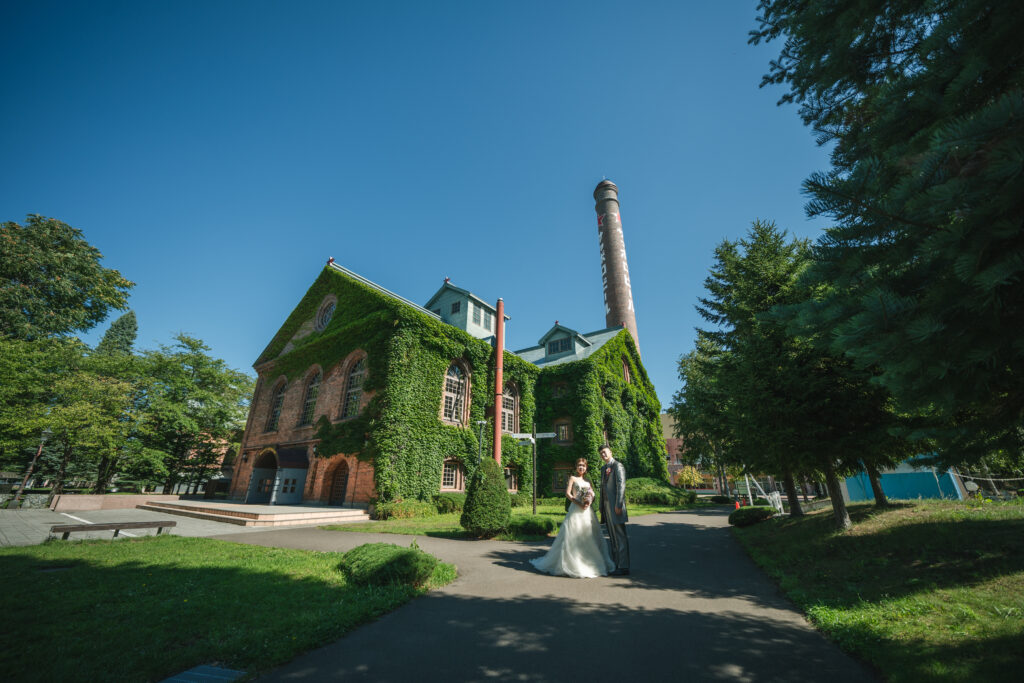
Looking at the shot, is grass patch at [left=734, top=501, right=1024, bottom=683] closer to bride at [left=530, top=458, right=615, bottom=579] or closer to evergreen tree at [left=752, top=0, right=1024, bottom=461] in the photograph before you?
evergreen tree at [left=752, top=0, right=1024, bottom=461]

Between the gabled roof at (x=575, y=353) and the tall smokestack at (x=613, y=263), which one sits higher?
the tall smokestack at (x=613, y=263)

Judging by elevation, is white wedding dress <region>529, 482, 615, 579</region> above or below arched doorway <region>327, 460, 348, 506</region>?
below

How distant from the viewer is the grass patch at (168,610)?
317cm

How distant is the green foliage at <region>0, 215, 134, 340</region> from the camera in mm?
24016

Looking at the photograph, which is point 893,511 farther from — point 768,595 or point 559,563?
point 559,563

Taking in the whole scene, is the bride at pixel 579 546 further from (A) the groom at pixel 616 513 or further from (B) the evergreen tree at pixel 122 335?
(B) the evergreen tree at pixel 122 335

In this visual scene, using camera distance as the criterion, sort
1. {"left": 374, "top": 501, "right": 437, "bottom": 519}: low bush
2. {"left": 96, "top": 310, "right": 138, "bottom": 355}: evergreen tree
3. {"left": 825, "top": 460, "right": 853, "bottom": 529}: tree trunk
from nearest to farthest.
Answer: {"left": 825, "top": 460, "right": 853, "bottom": 529}: tree trunk → {"left": 374, "top": 501, "right": 437, "bottom": 519}: low bush → {"left": 96, "top": 310, "right": 138, "bottom": 355}: evergreen tree

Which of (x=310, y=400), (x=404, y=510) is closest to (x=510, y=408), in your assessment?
(x=404, y=510)

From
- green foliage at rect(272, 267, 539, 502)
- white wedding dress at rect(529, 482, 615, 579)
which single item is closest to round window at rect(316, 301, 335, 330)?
green foliage at rect(272, 267, 539, 502)

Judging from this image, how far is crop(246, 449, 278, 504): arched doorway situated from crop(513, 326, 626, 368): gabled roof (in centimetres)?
1814

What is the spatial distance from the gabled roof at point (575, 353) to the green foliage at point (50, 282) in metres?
32.0

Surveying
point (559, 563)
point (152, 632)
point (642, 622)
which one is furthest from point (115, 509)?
point (642, 622)

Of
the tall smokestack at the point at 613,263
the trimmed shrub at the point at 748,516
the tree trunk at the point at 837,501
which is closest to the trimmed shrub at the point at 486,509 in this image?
the tree trunk at the point at 837,501

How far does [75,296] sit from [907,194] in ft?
136
